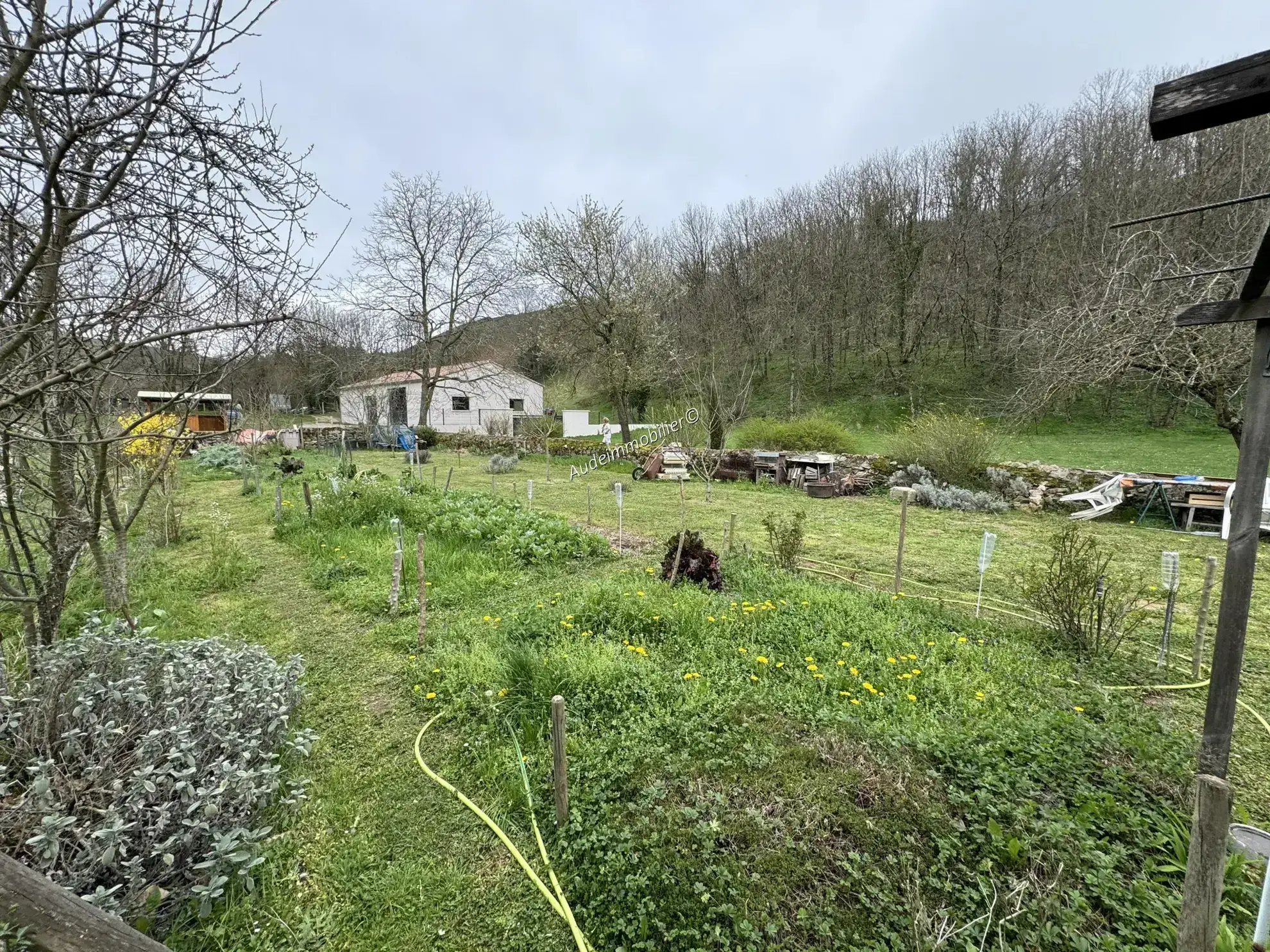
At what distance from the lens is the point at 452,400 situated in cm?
3000

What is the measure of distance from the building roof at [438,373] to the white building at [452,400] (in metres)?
0.05

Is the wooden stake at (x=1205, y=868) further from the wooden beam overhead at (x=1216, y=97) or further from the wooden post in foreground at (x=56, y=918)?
the wooden post in foreground at (x=56, y=918)

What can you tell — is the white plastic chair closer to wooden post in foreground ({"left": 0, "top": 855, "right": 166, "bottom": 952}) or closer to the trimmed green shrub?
the trimmed green shrub

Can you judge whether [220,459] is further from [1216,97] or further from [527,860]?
[1216,97]

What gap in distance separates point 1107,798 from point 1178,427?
77.7 feet

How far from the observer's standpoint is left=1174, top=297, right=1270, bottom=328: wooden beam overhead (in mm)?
1990

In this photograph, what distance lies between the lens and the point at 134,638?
3285 millimetres

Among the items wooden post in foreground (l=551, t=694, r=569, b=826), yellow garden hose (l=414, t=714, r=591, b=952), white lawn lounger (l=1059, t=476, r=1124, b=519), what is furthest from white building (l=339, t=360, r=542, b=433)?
wooden post in foreground (l=551, t=694, r=569, b=826)

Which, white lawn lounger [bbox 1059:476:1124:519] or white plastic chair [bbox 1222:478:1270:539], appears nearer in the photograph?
white plastic chair [bbox 1222:478:1270:539]

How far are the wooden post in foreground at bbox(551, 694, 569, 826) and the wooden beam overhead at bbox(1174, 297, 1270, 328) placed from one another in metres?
2.87

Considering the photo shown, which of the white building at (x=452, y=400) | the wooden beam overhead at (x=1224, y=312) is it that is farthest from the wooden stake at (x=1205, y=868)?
the white building at (x=452, y=400)

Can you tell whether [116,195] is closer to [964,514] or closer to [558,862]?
[558,862]

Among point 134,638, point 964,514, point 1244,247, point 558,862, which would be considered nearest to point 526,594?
point 134,638

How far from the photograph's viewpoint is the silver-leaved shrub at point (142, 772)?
6.49ft
